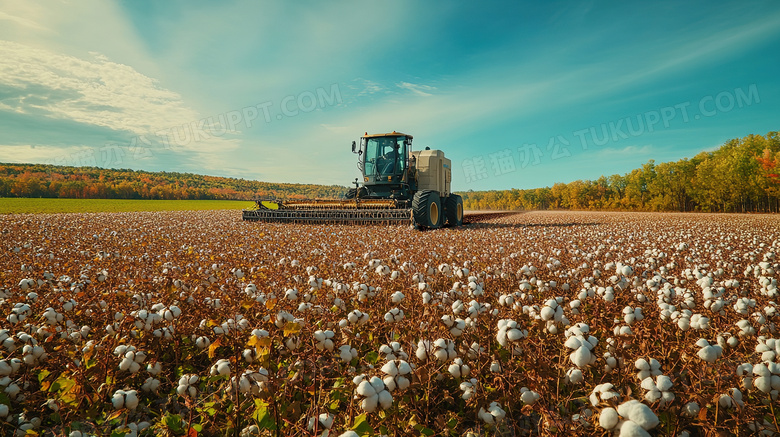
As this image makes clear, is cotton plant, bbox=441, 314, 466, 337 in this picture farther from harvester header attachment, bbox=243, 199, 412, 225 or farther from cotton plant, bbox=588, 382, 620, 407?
harvester header attachment, bbox=243, 199, 412, 225

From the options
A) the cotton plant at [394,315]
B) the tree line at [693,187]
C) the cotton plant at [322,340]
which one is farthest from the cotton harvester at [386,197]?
the tree line at [693,187]

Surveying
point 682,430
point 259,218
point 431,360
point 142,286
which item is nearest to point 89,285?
point 142,286

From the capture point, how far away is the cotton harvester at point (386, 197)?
47.4 ft

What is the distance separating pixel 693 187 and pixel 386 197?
7069cm

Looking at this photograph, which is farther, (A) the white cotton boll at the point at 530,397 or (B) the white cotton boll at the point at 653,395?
(A) the white cotton boll at the point at 530,397

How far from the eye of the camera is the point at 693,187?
61125 millimetres

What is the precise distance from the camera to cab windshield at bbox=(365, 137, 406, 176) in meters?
16.0

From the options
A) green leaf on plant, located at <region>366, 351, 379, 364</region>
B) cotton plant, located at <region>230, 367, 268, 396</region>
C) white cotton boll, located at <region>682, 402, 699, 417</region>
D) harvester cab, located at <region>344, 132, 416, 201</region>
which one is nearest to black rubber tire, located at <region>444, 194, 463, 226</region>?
harvester cab, located at <region>344, 132, 416, 201</region>

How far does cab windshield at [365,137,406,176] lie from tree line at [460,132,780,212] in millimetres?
55828

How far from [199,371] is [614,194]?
9322 centimetres

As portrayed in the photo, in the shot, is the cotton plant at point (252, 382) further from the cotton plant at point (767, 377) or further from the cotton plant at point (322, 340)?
the cotton plant at point (767, 377)

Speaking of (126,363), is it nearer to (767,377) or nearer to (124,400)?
(124,400)

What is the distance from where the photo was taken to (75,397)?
2.08 metres

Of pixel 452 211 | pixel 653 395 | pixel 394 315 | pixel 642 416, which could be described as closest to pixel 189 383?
pixel 394 315
